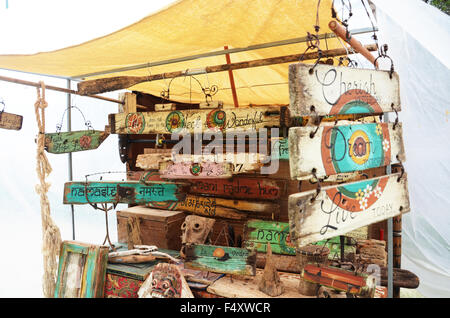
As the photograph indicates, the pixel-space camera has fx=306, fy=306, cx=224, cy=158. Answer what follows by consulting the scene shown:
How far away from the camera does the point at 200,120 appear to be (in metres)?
2.20

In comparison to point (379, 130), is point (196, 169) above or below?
below

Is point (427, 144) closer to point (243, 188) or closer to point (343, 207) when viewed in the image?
point (243, 188)

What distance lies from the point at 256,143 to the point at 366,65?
2.70m

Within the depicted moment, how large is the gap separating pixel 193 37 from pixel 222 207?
63.9 inches

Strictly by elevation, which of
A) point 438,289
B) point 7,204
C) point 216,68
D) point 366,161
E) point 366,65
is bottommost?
point 438,289

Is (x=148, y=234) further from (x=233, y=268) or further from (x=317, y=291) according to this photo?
(x=317, y=291)

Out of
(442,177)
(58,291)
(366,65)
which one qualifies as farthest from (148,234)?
(442,177)

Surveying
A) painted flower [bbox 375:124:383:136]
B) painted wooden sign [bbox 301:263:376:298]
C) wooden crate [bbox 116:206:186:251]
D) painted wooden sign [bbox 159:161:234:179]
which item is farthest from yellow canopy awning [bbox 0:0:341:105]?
wooden crate [bbox 116:206:186:251]

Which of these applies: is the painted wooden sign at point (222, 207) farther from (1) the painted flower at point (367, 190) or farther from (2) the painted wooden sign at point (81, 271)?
(1) the painted flower at point (367, 190)

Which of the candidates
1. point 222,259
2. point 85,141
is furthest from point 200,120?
point 85,141

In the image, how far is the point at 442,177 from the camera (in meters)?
4.06

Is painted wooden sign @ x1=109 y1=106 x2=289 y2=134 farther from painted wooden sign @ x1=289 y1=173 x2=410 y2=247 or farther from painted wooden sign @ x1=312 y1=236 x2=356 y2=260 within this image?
painted wooden sign @ x1=312 y1=236 x2=356 y2=260

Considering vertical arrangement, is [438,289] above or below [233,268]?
below

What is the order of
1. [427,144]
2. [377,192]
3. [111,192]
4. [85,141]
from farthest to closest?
[427,144], [85,141], [111,192], [377,192]
